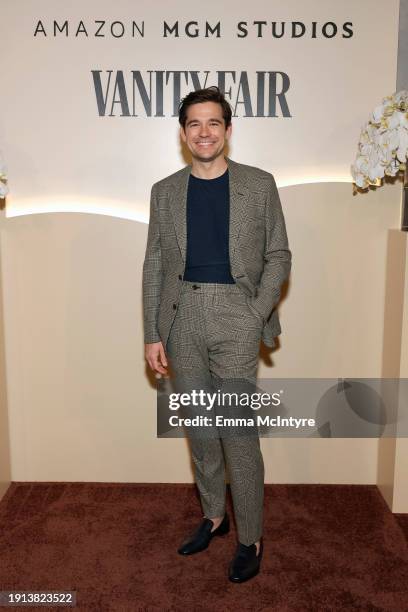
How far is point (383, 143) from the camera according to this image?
2570 millimetres

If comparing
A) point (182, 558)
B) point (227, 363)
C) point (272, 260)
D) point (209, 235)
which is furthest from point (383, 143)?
point (182, 558)

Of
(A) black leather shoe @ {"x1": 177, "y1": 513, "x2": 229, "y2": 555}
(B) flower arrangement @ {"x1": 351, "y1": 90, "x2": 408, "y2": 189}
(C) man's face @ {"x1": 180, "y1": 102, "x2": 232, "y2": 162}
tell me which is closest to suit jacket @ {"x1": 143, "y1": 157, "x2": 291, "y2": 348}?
(C) man's face @ {"x1": 180, "y1": 102, "x2": 232, "y2": 162}

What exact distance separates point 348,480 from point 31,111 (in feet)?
7.71

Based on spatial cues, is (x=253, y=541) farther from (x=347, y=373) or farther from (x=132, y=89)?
(x=132, y=89)

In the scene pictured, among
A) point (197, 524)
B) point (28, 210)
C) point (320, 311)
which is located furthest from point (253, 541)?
point (28, 210)

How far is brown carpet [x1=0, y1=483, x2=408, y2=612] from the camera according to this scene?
2.19m

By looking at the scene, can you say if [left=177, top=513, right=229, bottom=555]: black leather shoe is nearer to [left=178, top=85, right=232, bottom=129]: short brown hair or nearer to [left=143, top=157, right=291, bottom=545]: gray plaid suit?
[left=143, top=157, right=291, bottom=545]: gray plaid suit

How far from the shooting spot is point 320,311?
9.81ft

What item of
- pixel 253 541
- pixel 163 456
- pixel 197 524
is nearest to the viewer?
pixel 253 541

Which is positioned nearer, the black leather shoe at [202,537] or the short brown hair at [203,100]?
the short brown hair at [203,100]

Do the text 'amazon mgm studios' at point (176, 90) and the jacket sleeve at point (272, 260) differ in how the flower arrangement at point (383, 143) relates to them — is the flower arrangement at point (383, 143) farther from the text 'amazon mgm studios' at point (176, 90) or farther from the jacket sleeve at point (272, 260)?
the jacket sleeve at point (272, 260)

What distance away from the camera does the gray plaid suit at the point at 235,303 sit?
2.25m

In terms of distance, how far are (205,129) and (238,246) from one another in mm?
432

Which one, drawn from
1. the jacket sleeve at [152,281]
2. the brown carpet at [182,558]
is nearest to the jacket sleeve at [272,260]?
the jacket sleeve at [152,281]
